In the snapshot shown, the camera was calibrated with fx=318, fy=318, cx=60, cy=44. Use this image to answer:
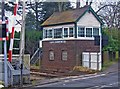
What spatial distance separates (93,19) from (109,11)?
19.4 meters

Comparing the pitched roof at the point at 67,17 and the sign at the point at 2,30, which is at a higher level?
the pitched roof at the point at 67,17

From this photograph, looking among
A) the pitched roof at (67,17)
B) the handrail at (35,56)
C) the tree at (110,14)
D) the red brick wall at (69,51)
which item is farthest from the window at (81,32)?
the tree at (110,14)

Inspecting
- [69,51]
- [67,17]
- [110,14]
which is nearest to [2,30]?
[69,51]

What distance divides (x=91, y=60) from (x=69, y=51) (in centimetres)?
267

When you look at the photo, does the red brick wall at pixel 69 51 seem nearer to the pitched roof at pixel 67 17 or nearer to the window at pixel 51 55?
the window at pixel 51 55

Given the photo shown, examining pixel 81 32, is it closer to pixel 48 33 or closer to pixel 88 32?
pixel 88 32

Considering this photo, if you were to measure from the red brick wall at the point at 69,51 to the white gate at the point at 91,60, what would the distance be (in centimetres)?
59

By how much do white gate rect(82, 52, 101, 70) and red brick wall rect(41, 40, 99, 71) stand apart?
0.59 metres

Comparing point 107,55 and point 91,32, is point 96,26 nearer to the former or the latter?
point 91,32

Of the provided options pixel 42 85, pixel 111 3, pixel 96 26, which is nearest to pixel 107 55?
pixel 96 26

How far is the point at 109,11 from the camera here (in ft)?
168

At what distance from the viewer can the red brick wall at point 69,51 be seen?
3123cm

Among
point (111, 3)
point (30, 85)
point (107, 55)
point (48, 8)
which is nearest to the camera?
point (30, 85)

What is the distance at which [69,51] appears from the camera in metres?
31.7
